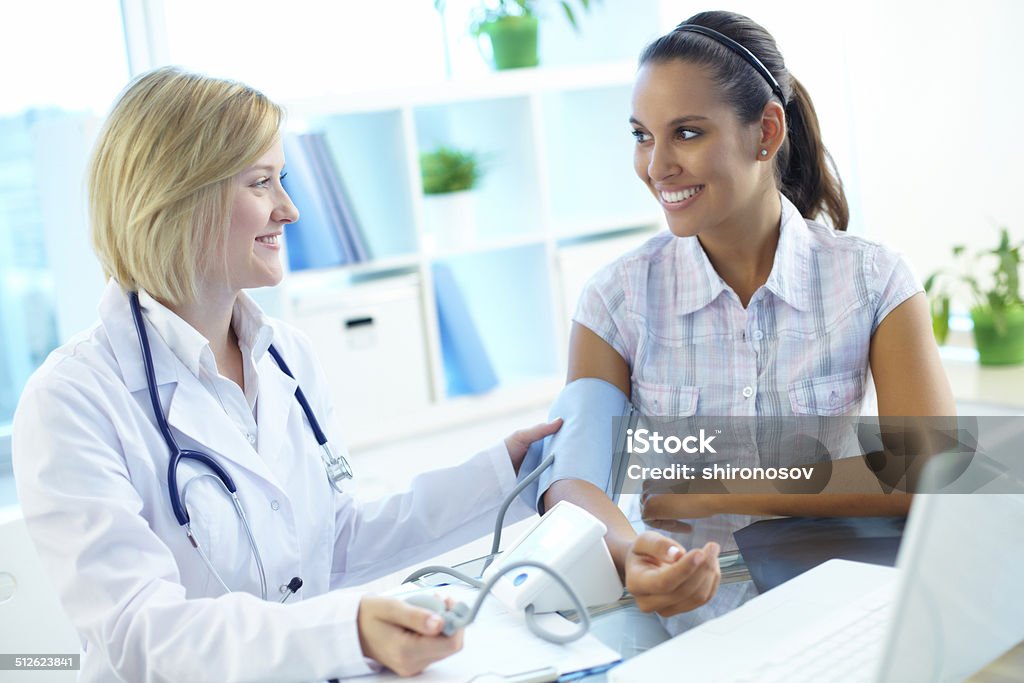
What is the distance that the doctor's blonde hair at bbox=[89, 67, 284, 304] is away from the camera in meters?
1.24

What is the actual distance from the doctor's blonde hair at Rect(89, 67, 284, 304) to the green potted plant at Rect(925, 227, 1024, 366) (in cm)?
203

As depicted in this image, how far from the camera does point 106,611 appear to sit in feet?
3.36

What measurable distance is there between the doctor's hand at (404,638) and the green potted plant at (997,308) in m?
2.15

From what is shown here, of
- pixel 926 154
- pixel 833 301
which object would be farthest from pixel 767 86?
pixel 926 154

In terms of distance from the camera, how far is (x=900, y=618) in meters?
0.69

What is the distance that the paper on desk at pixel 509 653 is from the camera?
0.91m

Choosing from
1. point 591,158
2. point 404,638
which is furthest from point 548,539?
point 591,158

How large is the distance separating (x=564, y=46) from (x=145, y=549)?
2.85 m

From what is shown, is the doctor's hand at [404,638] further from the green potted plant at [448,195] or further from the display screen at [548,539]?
the green potted plant at [448,195]

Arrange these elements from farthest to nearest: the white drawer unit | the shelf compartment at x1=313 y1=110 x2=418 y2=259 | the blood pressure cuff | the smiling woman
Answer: the shelf compartment at x1=313 y1=110 x2=418 y2=259, the white drawer unit, the smiling woman, the blood pressure cuff

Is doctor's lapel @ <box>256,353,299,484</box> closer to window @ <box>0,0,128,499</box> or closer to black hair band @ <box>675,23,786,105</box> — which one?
black hair band @ <box>675,23,786,105</box>

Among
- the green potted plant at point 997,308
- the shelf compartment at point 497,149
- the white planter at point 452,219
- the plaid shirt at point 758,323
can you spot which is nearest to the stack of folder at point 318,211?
the white planter at point 452,219

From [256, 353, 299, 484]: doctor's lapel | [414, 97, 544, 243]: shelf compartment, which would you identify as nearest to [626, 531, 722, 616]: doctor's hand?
[256, 353, 299, 484]: doctor's lapel

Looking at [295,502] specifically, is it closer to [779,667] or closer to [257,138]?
[257,138]
